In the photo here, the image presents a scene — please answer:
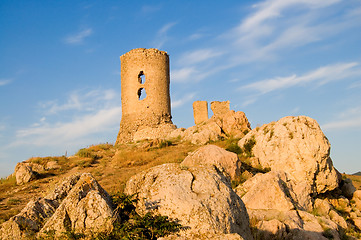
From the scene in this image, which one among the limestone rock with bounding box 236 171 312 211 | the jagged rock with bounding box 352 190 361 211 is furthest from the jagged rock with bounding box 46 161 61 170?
the jagged rock with bounding box 352 190 361 211

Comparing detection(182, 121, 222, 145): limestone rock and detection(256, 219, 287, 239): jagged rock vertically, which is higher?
detection(182, 121, 222, 145): limestone rock

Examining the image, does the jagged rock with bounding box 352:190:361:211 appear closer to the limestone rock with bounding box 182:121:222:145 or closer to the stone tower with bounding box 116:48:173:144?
the limestone rock with bounding box 182:121:222:145

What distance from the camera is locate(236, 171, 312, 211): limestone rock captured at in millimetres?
7129

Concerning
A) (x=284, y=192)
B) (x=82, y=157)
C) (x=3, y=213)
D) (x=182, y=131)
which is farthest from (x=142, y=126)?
(x=284, y=192)

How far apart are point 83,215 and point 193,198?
1284 mm

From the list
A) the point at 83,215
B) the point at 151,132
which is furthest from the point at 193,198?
the point at 151,132

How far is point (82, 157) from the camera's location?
59.5 ft

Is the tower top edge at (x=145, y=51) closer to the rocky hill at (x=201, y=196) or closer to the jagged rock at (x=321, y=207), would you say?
the rocky hill at (x=201, y=196)

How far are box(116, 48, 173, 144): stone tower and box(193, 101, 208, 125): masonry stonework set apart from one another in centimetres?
477

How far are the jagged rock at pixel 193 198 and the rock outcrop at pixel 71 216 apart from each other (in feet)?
1.55

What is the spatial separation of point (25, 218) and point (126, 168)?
1028cm

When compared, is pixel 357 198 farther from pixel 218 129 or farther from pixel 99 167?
pixel 99 167

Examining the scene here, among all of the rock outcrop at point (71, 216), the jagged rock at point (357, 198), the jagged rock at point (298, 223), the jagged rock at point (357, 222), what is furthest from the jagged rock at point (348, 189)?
the rock outcrop at point (71, 216)

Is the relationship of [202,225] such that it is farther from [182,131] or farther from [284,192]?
[182,131]
